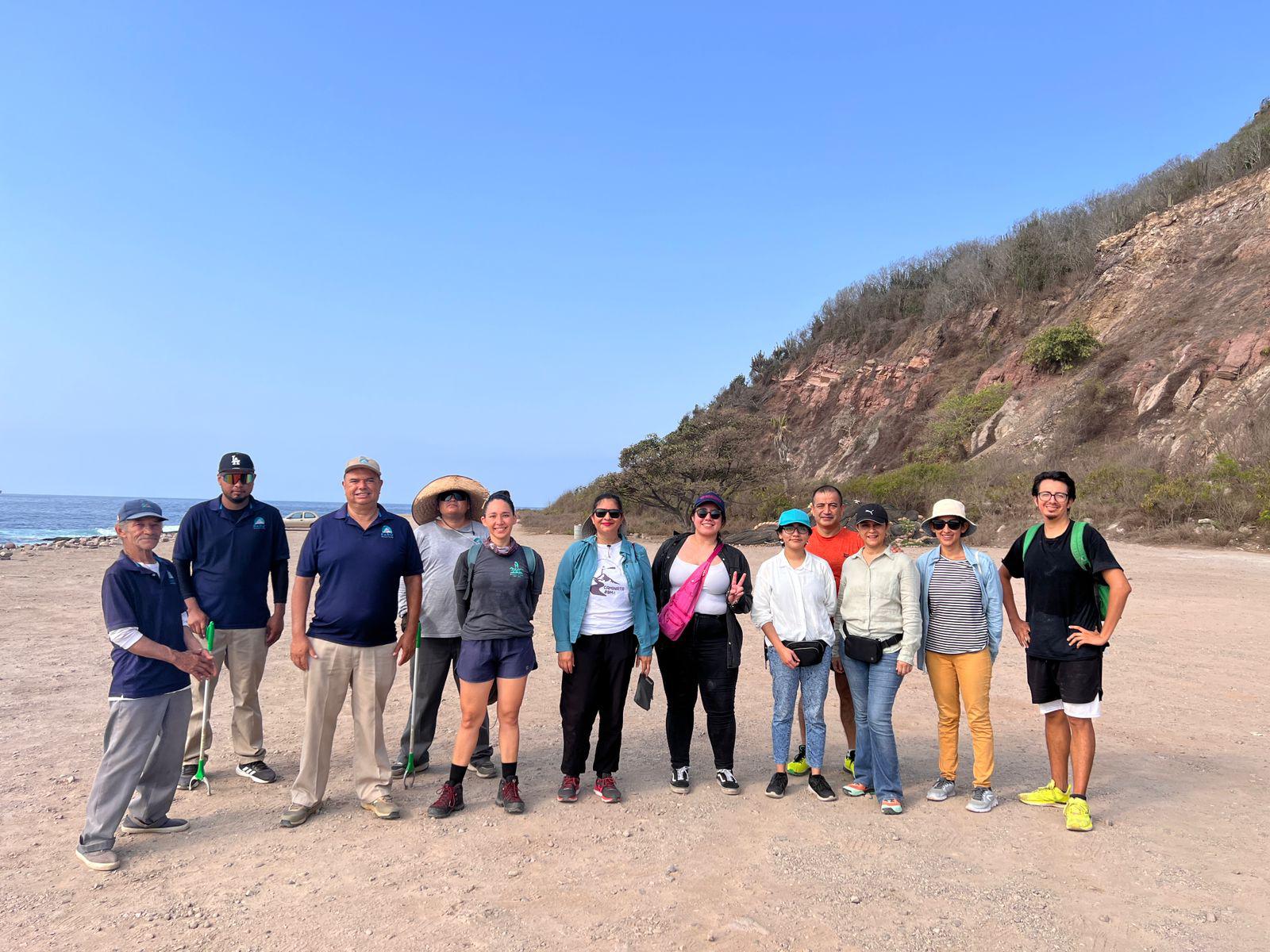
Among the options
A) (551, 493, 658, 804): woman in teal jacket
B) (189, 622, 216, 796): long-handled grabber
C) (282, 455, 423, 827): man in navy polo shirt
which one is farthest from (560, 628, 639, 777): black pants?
A: (189, 622, 216, 796): long-handled grabber

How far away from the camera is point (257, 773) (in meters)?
4.85

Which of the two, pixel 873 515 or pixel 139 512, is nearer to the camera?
pixel 139 512

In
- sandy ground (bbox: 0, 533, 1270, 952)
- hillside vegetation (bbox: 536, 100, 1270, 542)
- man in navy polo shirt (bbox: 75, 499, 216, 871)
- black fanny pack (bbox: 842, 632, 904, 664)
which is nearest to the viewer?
sandy ground (bbox: 0, 533, 1270, 952)

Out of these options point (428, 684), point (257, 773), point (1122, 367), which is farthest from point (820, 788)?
point (1122, 367)

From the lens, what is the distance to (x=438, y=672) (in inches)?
197

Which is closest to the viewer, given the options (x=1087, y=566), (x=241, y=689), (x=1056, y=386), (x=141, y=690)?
(x=141, y=690)

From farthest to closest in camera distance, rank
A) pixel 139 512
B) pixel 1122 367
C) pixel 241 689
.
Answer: pixel 1122 367
pixel 241 689
pixel 139 512

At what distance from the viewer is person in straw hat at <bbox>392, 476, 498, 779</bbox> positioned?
16.4 feet

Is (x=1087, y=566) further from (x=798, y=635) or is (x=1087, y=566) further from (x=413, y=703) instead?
(x=413, y=703)

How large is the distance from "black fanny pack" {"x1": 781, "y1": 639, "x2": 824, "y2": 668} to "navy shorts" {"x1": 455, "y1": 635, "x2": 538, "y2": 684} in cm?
154

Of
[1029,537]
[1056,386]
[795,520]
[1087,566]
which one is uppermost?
[1056,386]

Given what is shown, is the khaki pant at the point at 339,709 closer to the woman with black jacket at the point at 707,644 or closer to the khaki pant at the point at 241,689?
the khaki pant at the point at 241,689

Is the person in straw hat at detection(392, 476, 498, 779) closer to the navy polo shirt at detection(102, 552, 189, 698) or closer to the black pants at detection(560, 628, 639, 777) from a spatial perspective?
the black pants at detection(560, 628, 639, 777)

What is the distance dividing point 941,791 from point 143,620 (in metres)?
4.46
